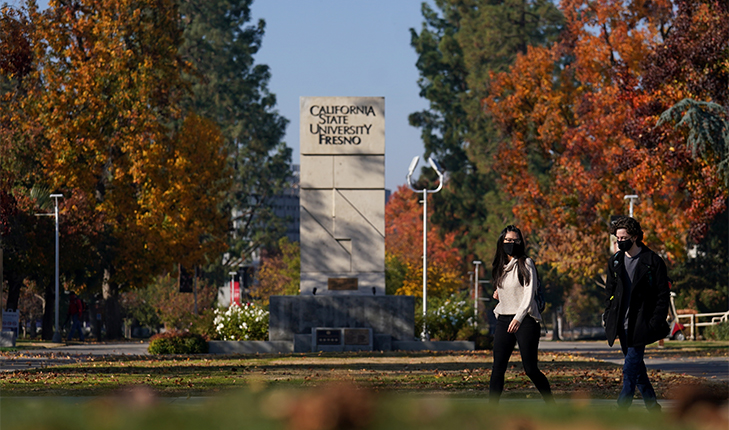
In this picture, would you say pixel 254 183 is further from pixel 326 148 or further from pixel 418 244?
pixel 326 148

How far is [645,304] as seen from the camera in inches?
394

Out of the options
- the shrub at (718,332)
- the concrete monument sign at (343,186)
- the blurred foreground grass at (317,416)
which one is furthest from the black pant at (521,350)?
the shrub at (718,332)

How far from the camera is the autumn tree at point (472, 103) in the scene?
68000 millimetres

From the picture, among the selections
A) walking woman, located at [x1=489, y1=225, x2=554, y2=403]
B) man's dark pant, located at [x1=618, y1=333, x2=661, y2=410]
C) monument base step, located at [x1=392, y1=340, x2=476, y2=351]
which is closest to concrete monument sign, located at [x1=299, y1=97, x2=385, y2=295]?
monument base step, located at [x1=392, y1=340, x2=476, y2=351]

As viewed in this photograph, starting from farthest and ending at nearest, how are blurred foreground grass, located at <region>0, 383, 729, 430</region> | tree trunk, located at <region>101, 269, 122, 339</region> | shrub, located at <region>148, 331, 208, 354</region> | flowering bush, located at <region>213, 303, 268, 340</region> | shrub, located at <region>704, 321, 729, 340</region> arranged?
1. tree trunk, located at <region>101, 269, 122, 339</region>
2. shrub, located at <region>704, 321, 729, 340</region>
3. flowering bush, located at <region>213, 303, 268, 340</region>
4. shrub, located at <region>148, 331, 208, 354</region>
5. blurred foreground grass, located at <region>0, 383, 729, 430</region>

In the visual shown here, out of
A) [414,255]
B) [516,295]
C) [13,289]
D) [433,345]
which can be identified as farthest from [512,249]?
[414,255]

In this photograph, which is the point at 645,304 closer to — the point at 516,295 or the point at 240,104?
the point at 516,295

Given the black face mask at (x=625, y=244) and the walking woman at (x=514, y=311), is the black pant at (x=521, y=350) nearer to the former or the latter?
the walking woman at (x=514, y=311)

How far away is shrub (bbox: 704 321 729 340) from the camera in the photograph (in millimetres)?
43094

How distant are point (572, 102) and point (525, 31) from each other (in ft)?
91.9

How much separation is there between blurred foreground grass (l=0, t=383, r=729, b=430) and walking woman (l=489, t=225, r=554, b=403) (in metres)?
6.08

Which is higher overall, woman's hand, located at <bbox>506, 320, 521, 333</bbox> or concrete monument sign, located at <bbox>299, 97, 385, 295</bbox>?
concrete monument sign, located at <bbox>299, 97, 385, 295</bbox>

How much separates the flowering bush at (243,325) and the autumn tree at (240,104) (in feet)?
132

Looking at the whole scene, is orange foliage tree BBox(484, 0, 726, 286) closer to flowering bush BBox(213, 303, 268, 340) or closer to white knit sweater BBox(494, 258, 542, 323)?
flowering bush BBox(213, 303, 268, 340)
